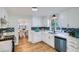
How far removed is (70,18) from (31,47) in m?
0.87

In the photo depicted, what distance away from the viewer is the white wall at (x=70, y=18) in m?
1.44

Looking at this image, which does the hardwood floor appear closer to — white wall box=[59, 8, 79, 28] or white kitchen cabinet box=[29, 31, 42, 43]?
white kitchen cabinet box=[29, 31, 42, 43]

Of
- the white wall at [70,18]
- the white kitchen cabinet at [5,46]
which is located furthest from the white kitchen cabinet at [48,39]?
the white kitchen cabinet at [5,46]

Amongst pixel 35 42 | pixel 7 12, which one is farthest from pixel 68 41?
pixel 7 12

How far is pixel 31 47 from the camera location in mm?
1543

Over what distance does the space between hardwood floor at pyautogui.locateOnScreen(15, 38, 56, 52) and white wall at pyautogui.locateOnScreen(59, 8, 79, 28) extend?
1.68 feet

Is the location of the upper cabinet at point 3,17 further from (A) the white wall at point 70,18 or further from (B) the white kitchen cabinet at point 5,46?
(A) the white wall at point 70,18

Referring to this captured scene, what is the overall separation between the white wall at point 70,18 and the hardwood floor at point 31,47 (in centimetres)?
51

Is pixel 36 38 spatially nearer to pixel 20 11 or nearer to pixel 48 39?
pixel 48 39

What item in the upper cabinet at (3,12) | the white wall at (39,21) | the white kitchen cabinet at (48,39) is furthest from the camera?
the white kitchen cabinet at (48,39)

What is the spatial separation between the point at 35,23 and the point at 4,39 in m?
0.60

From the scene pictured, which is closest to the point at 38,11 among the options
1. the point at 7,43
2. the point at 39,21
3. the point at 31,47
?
the point at 39,21
